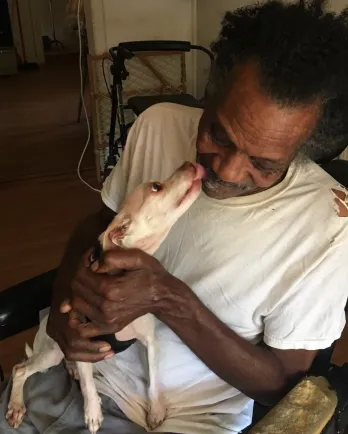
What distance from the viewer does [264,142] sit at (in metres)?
0.89

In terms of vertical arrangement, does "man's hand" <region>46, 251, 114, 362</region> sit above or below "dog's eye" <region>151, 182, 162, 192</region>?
below

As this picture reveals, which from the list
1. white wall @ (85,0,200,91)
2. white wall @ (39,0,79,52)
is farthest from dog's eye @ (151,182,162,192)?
white wall @ (39,0,79,52)

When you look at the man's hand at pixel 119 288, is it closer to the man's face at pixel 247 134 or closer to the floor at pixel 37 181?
the man's face at pixel 247 134

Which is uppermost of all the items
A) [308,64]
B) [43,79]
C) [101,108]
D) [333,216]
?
[308,64]

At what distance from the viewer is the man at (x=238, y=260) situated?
0.88 metres

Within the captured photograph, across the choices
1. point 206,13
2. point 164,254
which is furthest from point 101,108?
point 164,254

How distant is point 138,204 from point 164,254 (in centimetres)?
17

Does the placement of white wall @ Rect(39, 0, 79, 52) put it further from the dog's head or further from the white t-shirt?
the dog's head

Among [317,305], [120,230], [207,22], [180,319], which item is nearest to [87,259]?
[120,230]

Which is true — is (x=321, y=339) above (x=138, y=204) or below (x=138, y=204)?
below

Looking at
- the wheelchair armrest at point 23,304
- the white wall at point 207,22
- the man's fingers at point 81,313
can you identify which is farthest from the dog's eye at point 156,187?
the white wall at point 207,22

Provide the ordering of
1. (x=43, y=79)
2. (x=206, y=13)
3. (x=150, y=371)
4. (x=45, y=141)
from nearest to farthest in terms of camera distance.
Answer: (x=150, y=371) → (x=206, y=13) → (x=45, y=141) → (x=43, y=79)

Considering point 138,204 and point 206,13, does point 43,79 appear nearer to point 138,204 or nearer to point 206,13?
point 206,13

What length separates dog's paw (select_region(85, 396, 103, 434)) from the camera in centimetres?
106
